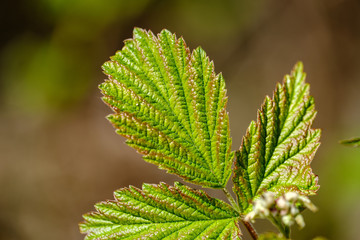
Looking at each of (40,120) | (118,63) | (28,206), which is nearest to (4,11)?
(40,120)

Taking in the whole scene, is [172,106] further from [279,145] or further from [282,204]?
[282,204]

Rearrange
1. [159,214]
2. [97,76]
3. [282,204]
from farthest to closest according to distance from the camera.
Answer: [97,76], [159,214], [282,204]

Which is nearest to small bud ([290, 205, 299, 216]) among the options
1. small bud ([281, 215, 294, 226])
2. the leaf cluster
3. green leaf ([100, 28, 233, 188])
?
small bud ([281, 215, 294, 226])

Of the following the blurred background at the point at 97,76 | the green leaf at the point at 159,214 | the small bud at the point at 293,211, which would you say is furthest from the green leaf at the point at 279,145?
the blurred background at the point at 97,76

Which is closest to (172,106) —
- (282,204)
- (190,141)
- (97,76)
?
(190,141)

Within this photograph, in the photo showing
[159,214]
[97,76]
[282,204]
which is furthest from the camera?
[97,76]

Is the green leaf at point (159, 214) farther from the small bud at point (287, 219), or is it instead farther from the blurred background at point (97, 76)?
the blurred background at point (97, 76)

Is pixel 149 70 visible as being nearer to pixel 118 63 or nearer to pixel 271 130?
pixel 118 63

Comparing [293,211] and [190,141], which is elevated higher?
[190,141]
